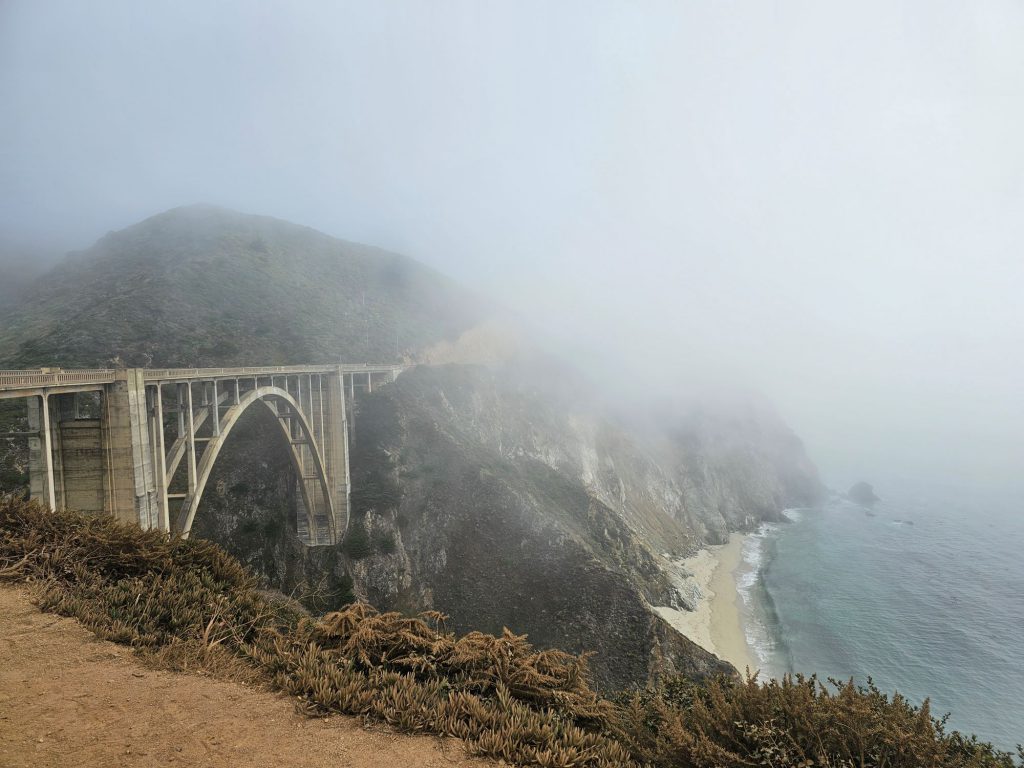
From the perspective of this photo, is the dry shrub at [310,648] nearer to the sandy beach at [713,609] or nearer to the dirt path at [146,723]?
the dirt path at [146,723]

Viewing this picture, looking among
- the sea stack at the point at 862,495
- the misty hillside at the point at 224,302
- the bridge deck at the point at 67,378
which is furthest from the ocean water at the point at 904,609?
the misty hillside at the point at 224,302

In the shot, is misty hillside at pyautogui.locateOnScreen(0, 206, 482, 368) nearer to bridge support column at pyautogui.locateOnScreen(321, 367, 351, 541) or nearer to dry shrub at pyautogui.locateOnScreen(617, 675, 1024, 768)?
bridge support column at pyautogui.locateOnScreen(321, 367, 351, 541)

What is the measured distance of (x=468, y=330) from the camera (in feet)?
294

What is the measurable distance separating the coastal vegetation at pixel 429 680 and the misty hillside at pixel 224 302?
153 ft

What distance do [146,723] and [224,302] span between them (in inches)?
2721

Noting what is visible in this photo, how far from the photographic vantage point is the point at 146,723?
509 centimetres

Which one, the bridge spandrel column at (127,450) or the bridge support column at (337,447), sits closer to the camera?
the bridge spandrel column at (127,450)

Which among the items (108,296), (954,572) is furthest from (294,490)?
(954,572)

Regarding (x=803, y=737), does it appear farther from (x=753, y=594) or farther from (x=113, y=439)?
(x=753, y=594)

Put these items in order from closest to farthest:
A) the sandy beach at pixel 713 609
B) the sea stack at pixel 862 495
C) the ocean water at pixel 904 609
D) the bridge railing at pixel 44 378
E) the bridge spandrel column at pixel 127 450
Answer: the bridge railing at pixel 44 378 < the bridge spandrel column at pixel 127 450 < the ocean water at pixel 904 609 < the sandy beach at pixel 713 609 < the sea stack at pixel 862 495

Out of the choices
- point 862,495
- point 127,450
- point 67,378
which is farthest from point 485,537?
point 862,495

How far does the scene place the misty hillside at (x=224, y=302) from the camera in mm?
48438

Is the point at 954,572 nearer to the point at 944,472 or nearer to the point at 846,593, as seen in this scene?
the point at 846,593

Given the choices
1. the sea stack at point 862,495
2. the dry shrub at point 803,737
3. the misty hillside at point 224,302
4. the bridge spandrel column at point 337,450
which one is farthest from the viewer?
the sea stack at point 862,495
